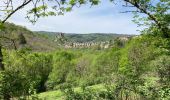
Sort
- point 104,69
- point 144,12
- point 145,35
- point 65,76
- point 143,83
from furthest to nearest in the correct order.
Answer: point 65,76 < point 104,69 < point 143,83 < point 145,35 < point 144,12

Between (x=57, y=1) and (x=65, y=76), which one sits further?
(x=65, y=76)

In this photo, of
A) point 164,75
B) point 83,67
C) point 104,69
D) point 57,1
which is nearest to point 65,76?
point 83,67

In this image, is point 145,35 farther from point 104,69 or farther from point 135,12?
point 104,69

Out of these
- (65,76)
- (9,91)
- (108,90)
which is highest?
(9,91)

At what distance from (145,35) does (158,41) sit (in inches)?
27.7

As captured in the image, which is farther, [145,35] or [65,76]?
[65,76]

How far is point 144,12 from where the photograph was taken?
15227 millimetres

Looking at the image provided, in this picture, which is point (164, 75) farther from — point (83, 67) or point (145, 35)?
point (83, 67)

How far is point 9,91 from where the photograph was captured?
991 cm

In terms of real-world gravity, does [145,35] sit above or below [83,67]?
above

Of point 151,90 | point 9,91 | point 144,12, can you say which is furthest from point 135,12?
point 9,91

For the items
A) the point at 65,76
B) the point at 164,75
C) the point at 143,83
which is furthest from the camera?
the point at 65,76

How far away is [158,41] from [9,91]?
24.8ft

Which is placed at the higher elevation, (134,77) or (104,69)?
(134,77)
